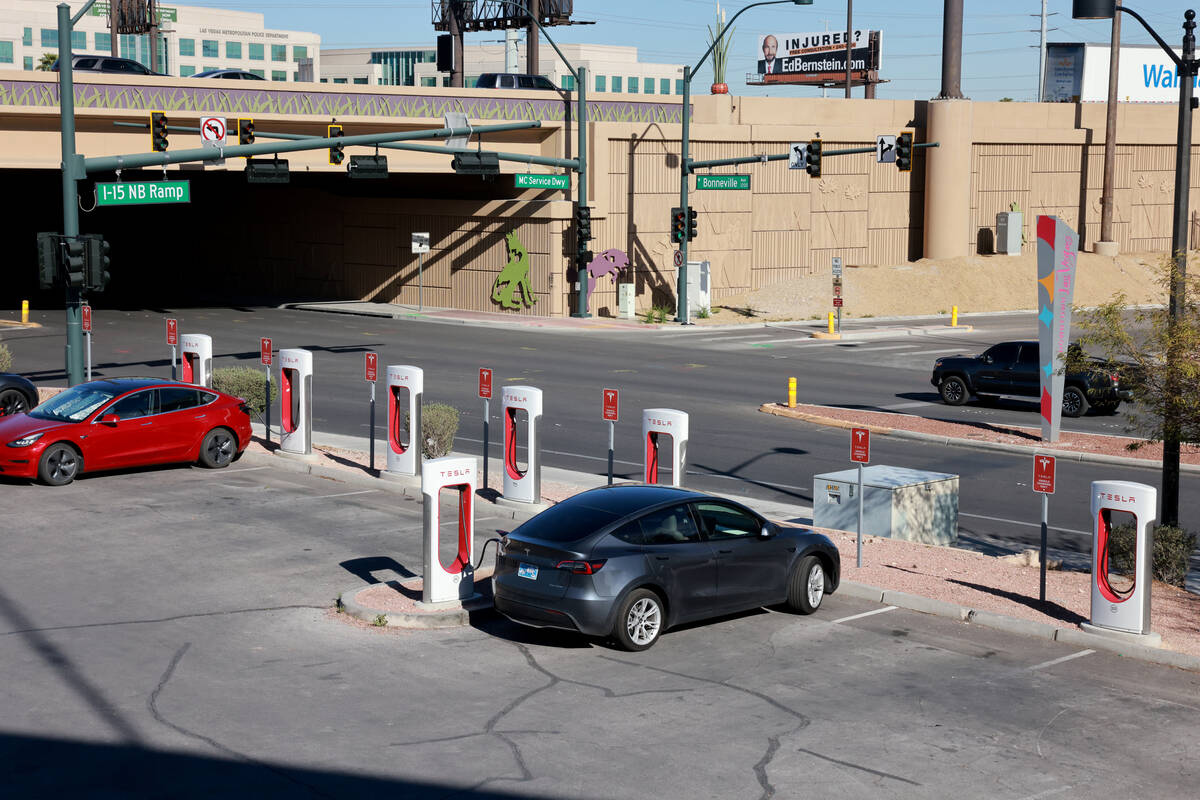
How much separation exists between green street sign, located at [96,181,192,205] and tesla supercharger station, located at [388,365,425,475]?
9.10 m

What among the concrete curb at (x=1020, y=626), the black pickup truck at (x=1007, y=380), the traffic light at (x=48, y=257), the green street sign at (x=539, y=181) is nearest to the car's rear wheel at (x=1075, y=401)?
the black pickup truck at (x=1007, y=380)

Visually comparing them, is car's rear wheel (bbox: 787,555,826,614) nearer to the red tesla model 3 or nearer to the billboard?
the red tesla model 3

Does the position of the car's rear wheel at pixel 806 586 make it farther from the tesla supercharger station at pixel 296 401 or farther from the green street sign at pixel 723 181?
the green street sign at pixel 723 181

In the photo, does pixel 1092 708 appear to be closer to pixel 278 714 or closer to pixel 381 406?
pixel 278 714

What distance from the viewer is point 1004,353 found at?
31.7m

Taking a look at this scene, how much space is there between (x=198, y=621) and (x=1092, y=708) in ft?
26.8

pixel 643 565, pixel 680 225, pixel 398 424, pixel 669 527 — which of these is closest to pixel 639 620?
pixel 643 565

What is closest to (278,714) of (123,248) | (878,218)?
(878,218)

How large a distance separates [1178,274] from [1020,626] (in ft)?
18.9

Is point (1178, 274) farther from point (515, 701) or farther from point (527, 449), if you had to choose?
point (515, 701)

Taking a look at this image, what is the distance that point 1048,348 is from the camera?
24750 mm

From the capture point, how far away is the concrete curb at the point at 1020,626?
1256cm

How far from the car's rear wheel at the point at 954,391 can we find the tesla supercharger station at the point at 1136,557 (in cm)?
1924

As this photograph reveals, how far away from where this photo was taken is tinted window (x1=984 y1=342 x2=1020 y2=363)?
104ft
